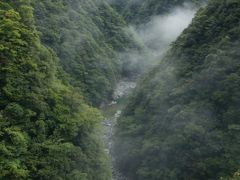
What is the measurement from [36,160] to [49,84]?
24.7 feet

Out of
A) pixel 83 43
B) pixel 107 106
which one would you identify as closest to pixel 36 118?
pixel 107 106

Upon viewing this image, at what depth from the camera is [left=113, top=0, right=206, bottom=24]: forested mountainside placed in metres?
101

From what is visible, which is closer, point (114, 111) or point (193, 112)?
point (193, 112)

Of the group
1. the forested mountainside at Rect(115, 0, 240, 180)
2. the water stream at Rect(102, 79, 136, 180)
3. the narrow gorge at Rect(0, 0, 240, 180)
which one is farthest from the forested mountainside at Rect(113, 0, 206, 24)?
the forested mountainside at Rect(115, 0, 240, 180)

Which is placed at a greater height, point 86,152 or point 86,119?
point 86,119

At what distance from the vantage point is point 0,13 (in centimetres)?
3356

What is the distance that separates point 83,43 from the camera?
67062mm

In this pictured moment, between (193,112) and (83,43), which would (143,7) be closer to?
(83,43)

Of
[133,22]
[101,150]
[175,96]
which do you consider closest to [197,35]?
[175,96]

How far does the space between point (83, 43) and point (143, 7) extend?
152 feet

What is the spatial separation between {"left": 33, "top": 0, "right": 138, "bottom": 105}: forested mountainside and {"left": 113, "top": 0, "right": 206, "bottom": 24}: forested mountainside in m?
23.2

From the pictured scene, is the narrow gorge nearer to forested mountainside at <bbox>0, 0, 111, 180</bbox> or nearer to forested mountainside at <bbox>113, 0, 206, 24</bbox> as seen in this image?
forested mountainside at <bbox>0, 0, 111, 180</bbox>

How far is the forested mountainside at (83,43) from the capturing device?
2341 inches

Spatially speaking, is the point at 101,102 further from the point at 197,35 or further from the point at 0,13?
the point at 0,13
